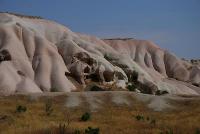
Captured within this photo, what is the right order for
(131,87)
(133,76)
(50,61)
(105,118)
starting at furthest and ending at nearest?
(133,76) → (131,87) → (50,61) → (105,118)

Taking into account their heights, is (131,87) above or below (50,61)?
below

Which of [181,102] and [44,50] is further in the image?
[44,50]

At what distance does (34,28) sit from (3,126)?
7451cm

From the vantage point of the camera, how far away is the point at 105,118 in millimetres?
40219

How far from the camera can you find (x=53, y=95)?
55.5 m

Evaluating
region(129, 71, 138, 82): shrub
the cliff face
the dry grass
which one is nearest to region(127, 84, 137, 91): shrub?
the cliff face

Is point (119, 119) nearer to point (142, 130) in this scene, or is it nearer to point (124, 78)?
point (142, 130)

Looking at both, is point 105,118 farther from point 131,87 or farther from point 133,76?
point 133,76

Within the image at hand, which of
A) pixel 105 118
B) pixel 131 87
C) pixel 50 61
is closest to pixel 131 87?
pixel 131 87

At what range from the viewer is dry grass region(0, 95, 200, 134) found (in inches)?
1249

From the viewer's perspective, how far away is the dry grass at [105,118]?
31734mm

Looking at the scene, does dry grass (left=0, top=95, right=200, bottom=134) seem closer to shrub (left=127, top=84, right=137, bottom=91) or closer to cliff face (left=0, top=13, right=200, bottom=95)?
cliff face (left=0, top=13, right=200, bottom=95)

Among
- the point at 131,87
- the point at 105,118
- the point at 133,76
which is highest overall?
the point at 105,118

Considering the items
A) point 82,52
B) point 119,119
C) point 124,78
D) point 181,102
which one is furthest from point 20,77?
point 119,119
